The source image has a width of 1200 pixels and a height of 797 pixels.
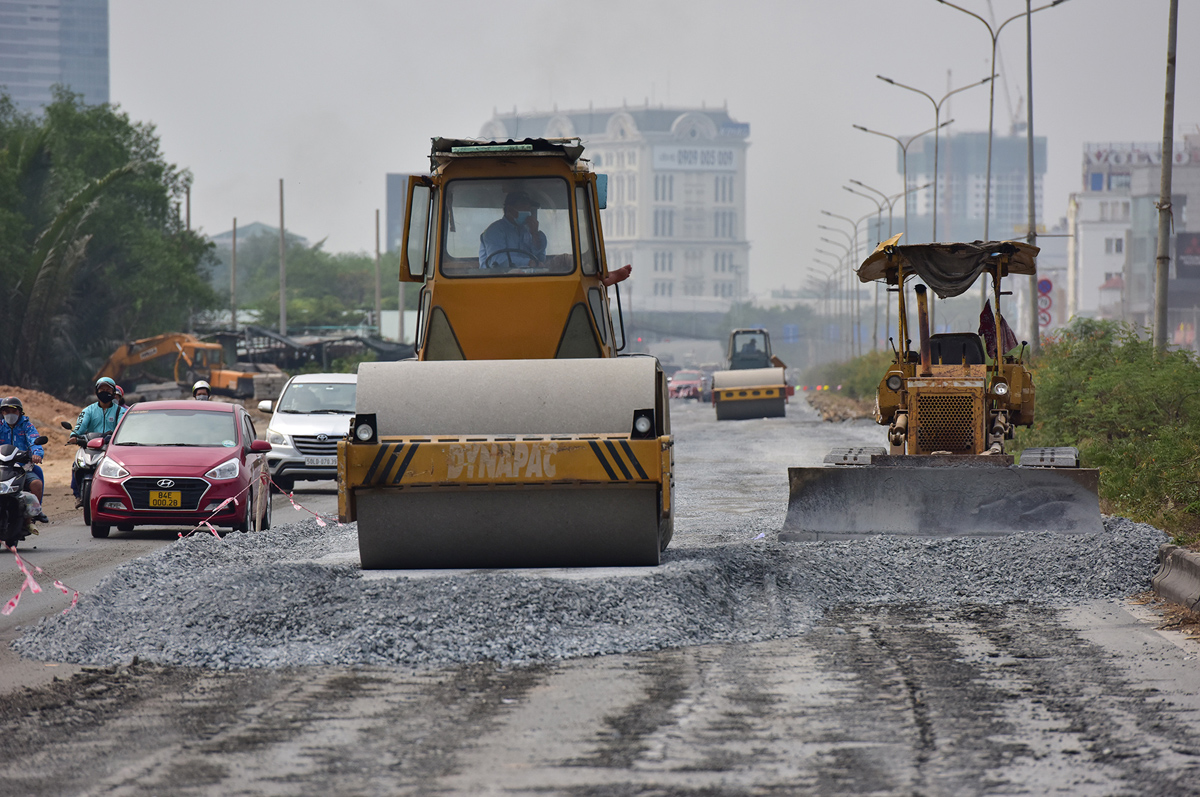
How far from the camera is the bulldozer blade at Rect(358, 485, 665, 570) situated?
963 centimetres

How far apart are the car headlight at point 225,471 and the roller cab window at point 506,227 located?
5.43m

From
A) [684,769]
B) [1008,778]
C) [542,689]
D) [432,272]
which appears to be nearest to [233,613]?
[542,689]

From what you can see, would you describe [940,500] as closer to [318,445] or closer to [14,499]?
[14,499]

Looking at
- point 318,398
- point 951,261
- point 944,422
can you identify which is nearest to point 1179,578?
point 944,422

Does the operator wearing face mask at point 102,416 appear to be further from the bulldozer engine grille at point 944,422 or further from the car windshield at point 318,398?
the bulldozer engine grille at point 944,422

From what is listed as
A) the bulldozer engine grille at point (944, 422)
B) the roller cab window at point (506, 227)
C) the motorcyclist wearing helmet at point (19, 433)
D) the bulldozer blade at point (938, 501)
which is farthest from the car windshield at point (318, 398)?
the roller cab window at point (506, 227)

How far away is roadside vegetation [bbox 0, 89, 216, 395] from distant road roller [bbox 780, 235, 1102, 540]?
32258 millimetres

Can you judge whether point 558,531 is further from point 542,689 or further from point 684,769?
point 684,769

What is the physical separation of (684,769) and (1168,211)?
18.0 metres

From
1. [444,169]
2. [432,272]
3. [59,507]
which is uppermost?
[444,169]

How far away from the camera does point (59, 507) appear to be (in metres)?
20.3

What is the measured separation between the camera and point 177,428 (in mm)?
16422

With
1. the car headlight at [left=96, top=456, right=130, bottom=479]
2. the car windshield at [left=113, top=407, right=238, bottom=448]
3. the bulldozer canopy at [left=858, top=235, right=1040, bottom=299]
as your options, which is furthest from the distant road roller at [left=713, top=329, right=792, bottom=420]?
the car headlight at [left=96, top=456, right=130, bottom=479]

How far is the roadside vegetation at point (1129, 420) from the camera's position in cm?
1494
